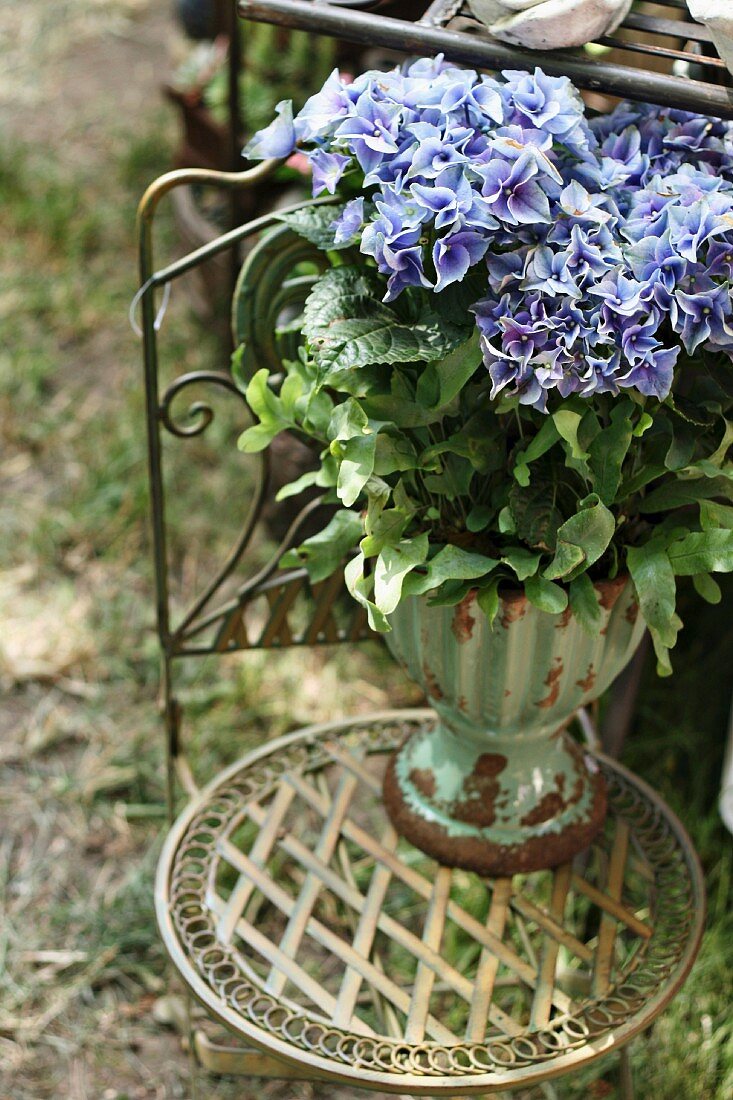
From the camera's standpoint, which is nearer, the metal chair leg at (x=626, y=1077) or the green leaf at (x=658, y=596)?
the green leaf at (x=658, y=596)

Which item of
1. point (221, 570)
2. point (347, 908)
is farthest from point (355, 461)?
point (347, 908)

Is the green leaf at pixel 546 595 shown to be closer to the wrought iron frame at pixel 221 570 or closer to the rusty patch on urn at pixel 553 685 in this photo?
the rusty patch on urn at pixel 553 685

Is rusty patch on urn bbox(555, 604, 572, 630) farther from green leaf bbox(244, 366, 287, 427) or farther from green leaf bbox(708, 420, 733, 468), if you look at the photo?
green leaf bbox(244, 366, 287, 427)

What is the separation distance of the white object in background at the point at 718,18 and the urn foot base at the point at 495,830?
0.65 metres

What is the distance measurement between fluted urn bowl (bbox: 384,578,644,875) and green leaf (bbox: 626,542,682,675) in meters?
0.06

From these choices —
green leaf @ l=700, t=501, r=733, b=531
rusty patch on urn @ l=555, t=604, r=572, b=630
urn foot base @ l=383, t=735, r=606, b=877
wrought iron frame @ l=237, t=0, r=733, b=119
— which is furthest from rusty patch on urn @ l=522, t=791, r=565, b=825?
wrought iron frame @ l=237, t=0, r=733, b=119

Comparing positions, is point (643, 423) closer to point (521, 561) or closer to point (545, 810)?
point (521, 561)

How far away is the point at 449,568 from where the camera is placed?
95 centimetres

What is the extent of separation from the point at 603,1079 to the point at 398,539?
2.93 feet

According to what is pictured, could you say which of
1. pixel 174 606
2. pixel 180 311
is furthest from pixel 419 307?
pixel 180 311

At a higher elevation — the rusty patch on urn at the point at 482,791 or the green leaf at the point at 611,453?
the green leaf at the point at 611,453

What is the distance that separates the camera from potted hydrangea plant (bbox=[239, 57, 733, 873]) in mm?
857

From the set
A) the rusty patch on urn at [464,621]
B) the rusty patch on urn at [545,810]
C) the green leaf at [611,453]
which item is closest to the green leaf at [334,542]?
the rusty patch on urn at [464,621]

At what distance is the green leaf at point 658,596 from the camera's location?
939mm
